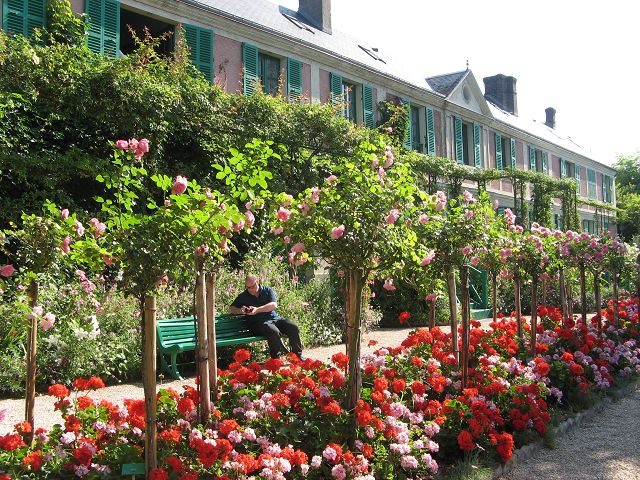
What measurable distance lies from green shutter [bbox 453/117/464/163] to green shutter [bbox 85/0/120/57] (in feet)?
41.1

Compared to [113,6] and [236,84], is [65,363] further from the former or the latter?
[236,84]

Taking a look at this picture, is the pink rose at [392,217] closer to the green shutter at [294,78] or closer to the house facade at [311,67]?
the house facade at [311,67]

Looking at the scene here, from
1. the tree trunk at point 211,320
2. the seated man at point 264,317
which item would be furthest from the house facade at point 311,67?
the tree trunk at point 211,320

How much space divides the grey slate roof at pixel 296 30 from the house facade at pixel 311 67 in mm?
48

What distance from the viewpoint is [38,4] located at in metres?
9.59

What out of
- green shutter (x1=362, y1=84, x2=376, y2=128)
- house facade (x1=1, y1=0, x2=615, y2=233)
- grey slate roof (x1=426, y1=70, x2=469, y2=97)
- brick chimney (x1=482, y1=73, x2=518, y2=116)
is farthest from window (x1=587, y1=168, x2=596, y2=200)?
green shutter (x1=362, y1=84, x2=376, y2=128)

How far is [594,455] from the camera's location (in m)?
4.32

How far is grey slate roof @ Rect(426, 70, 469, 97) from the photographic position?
2016 centimetres

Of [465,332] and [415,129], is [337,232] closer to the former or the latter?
[465,332]

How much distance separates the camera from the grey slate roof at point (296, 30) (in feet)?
43.0

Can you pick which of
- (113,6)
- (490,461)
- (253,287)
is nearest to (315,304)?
(253,287)

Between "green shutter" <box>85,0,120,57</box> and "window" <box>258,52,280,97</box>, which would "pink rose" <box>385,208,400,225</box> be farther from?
"window" <box>258,52,280,97</box>

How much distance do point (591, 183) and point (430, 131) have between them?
17.6 metres

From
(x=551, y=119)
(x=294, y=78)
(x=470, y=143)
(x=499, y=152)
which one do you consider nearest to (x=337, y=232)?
(x=294, y=78)
